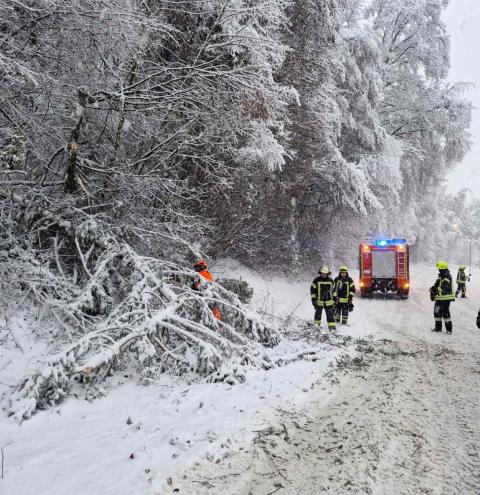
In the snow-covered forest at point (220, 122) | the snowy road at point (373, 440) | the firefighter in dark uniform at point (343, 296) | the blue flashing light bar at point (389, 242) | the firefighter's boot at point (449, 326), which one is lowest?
the firefighter's boot at point (449, 326)

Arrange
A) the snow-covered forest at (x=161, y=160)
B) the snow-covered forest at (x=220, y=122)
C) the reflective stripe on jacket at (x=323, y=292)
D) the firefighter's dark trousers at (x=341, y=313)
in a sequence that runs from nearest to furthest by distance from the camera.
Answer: the snow-covered forest at (x=161, y=160) < the snow-covered forest at (x=220, y=122) < the reflective stripe on jacket at (x=323, y=292) < the firefighter's dark trousers at (x=341, y=313)

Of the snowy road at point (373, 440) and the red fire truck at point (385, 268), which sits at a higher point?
the red fire truck at point (385, 268)

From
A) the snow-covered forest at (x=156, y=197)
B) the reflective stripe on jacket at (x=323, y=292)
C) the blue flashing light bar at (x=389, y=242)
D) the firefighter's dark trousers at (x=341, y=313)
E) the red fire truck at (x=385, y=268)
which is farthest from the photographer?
the blue flashing light bar at (x=389, y=242)

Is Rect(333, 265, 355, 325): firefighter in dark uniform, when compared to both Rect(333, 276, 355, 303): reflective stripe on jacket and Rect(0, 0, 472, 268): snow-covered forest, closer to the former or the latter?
Rect(333, 276, 355, 303): reflective stripe on jacket

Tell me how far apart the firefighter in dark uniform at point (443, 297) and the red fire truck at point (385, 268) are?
686 centimetres

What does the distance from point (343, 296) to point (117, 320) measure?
7263mm

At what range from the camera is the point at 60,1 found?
5590mm

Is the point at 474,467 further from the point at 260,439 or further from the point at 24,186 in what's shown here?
the point at 24,186

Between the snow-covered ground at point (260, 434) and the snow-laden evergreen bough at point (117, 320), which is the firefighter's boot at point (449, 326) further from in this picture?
the snow-laden evergreen bough at point (117, 320)

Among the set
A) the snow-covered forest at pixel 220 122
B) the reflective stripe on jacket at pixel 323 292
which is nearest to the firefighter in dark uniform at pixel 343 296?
the reflective stripe on jacket at pixel 323 292

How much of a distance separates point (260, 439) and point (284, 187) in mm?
11359

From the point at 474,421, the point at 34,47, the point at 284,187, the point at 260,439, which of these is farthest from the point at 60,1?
the point at 284,187

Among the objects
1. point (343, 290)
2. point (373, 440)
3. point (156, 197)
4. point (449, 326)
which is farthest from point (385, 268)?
point (373, 440)

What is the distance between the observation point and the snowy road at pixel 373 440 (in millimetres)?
3277
